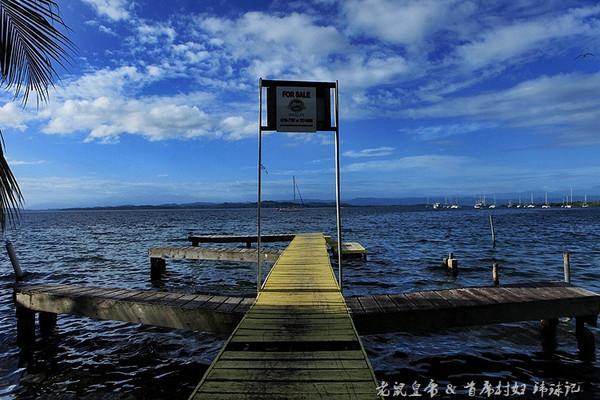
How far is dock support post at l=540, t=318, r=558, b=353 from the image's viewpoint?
768 centimetres

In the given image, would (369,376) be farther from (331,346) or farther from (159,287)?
(159,287)

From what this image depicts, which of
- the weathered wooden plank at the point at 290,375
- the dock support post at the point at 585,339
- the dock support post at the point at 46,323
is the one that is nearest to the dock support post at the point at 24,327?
the dock support post at the point at 46,323

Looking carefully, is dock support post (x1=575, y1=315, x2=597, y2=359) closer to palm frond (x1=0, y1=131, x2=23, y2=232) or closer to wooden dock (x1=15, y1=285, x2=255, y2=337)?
wooden dock (x1=15, y1=285, x2=255, y2=337)

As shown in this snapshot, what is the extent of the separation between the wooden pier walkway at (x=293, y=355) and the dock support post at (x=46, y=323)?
548 cm

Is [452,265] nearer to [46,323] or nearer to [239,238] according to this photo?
[239,238]

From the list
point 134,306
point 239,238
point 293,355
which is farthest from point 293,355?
point 239,238

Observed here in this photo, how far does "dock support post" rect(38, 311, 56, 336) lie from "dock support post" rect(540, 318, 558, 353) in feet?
35.1

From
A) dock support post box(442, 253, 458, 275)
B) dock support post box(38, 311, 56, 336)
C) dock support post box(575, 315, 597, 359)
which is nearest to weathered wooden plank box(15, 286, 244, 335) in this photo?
dock support post box(38, 311, 56, 336)

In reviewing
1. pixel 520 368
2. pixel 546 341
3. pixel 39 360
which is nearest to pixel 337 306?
pixel 520 368

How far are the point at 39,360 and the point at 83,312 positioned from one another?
63.7 inches

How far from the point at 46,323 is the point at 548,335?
10897 millimetres

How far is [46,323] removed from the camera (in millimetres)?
9000

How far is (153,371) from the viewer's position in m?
7.01

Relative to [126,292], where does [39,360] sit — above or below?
below
